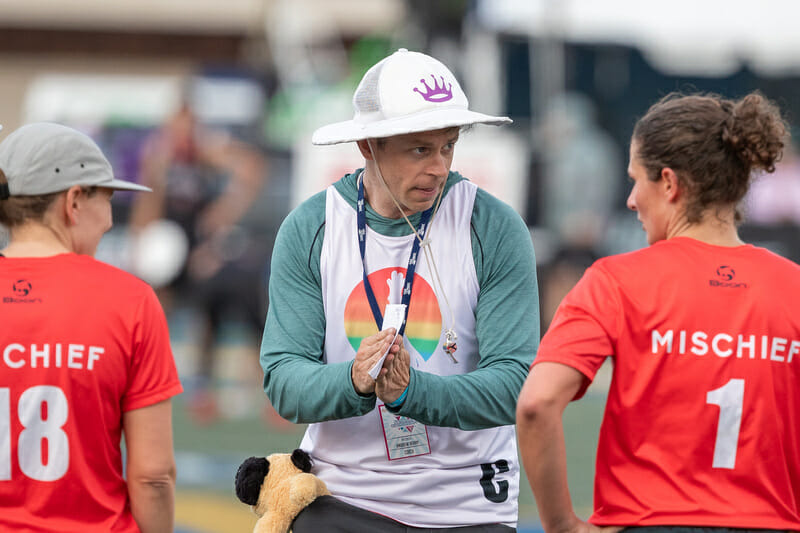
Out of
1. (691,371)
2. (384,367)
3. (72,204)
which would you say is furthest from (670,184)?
(72,204)

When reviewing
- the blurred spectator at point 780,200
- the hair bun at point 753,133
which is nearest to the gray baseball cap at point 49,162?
the hair bun at point 753,133

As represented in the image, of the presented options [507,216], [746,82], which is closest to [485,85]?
[746,82]

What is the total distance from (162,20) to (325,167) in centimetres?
1627

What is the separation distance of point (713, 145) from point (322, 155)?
11095mm

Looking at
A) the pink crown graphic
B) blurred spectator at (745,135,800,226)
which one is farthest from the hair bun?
blurred spectator at (745,135,800,226)

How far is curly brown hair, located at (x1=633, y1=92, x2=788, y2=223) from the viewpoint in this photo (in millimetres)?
2596

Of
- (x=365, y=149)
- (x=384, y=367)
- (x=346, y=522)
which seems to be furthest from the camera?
(x=365, y=149)

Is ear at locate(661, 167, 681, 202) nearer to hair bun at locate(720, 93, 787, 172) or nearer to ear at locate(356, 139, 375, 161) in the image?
hair bun at locate(720, 93, 787, 172)

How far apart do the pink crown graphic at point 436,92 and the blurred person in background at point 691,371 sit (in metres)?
0.63

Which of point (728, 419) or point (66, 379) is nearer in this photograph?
point (728, 419)

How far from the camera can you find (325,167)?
1350 centimetres

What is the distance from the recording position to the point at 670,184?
2658 millimetres

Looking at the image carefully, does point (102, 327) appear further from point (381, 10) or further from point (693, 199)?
point (381, 10)

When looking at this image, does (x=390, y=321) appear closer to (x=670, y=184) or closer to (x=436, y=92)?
(x=436, y=92)
